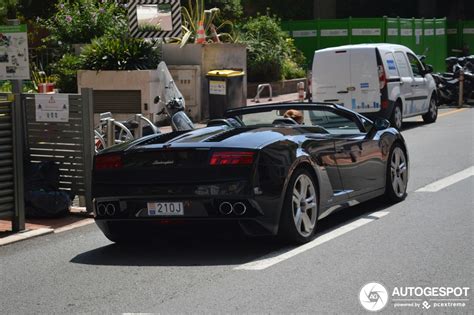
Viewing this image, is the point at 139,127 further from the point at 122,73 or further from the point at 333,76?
the point at 333,76

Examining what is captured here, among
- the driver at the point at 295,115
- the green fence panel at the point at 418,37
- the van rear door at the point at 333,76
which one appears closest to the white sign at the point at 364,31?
the green fence panel at the point at 418,37

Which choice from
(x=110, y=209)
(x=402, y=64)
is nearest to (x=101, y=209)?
(x=110, y=209)

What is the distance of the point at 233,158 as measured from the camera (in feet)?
27.3

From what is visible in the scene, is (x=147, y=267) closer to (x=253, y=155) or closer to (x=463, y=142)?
(x=253, y=155)

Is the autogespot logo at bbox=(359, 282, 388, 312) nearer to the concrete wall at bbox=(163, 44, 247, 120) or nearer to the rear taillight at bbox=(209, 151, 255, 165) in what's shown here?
the rear taillight at bbox=(209, 151, 255, 165)

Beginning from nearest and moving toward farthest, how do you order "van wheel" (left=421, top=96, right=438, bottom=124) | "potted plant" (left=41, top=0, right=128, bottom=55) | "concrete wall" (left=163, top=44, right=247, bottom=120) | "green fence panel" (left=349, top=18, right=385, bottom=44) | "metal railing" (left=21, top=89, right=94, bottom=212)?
"metal railing" (left=21, top=89, right=94, bottom=212) < "concrete wall" (left=163, top=44, right=247, bottom=120) < "van wheel" (left=421, top=96, right=438, bottom=124) < "potted plant" (left=41, top=0, right=128, bottom=55) < "green fence panel" (left=349, top=18, right=385, bottom=44)

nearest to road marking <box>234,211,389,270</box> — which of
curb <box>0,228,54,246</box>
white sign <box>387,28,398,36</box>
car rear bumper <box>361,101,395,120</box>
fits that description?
curb <box>0,228,54,246</box>

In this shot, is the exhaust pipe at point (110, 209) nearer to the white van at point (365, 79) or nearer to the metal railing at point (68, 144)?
the metal railing at point (68, 144)

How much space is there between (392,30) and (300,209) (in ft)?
91.3

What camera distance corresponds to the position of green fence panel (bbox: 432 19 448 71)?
39875 mm

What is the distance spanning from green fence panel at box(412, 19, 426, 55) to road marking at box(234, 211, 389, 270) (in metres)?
28.1

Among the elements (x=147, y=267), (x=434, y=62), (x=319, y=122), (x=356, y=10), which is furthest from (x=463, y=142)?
(x=356, y=10)

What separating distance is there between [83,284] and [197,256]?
128 cm

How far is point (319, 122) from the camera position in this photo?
10.8 metres
